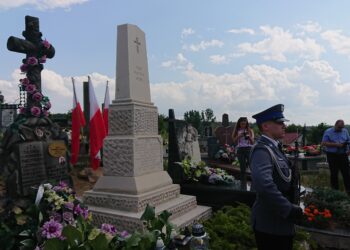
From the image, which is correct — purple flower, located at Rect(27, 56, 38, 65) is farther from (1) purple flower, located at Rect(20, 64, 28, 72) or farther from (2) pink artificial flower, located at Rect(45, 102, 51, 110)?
(2) pink artificial flower, located at Rect(45, 102, 51, 110)

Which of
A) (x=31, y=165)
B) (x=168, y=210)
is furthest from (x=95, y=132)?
(x=168, y=210)

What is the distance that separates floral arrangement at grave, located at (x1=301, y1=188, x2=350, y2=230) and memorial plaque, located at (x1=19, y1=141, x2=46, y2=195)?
3845mm

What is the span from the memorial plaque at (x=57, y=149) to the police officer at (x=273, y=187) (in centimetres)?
327

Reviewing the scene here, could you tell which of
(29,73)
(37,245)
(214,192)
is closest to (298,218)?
(37,245)

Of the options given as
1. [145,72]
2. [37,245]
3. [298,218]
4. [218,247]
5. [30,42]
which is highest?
[30,42]

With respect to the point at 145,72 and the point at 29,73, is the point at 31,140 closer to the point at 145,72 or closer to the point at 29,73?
the point at 29,73

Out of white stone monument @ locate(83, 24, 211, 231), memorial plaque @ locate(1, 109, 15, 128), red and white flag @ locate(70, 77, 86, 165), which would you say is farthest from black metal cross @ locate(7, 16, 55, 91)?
memorial plaque @ locate(1, 109, 15, 128)

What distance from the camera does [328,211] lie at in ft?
15.4

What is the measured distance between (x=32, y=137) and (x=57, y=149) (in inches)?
15.3

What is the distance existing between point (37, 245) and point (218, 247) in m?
1.88

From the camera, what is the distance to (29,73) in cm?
505

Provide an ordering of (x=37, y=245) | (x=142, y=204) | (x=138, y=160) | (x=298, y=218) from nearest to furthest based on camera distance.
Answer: (x=298, y=218)
(x=37, y=245)
(x=142, y=204)
(x=138, y=160)

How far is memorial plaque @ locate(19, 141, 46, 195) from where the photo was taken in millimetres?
4336

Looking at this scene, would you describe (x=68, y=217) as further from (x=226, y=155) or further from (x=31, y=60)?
(x=226, y=155)
